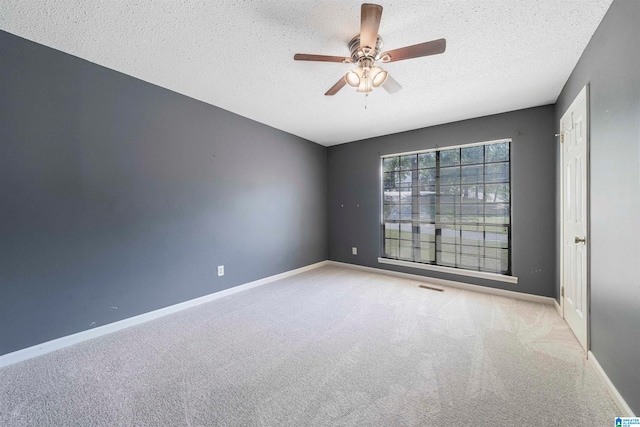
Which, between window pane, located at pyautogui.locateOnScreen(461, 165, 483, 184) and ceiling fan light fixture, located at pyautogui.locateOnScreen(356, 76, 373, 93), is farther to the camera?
window pane, located at pyautogui.locateOnScreen(461, 165, 483, 184)

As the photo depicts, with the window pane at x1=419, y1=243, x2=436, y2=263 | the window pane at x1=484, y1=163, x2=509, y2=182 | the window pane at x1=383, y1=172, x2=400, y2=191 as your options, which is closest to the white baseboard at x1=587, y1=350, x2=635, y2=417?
the window pane at x1=419, y1=243, x2=436, y2=263

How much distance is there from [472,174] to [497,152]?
393 millimetres

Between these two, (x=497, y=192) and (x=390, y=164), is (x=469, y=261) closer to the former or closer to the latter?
(x=497, y=192)

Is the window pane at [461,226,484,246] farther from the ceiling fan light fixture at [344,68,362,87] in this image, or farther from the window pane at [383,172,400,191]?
the ceiling fan light fixture at [344,68,362,87]

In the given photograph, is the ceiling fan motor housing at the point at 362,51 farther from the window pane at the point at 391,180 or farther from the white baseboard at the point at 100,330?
the white baseboard at the point at 100,330

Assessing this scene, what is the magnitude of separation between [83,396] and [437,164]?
A: 4345 mm

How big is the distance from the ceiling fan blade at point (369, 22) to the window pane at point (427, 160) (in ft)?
8.43

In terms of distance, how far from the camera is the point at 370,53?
1704 mm

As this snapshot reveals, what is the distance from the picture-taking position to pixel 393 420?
1.30 meters

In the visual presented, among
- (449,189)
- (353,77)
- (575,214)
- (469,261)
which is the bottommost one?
(469,261)

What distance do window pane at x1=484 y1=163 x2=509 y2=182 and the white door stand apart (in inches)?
29.5

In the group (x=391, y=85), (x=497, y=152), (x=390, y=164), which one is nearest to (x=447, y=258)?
(x=497, y=152)

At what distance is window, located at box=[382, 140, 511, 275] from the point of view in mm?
3281

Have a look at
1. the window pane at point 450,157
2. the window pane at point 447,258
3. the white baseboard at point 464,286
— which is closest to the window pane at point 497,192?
the window pane at point 450,157
